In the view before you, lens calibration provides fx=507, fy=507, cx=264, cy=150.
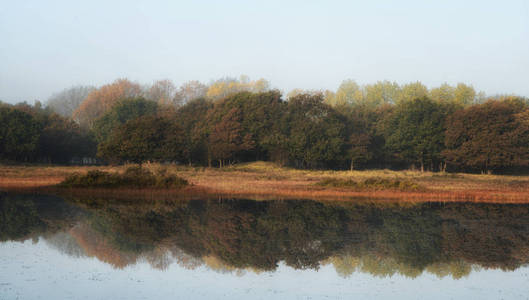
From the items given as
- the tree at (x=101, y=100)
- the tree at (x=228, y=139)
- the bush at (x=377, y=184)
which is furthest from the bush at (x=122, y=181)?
the tree at (x=101, y=100)

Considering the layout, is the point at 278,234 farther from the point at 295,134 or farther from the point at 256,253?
the point at 295,134

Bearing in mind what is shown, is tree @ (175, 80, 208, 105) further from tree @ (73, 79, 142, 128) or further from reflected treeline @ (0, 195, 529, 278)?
reflected treeline @ (0, 195, 529, 278)

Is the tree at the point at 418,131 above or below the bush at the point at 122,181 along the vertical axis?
above

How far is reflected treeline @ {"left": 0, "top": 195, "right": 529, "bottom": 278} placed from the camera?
19312mm

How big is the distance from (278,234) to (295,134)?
59818mm

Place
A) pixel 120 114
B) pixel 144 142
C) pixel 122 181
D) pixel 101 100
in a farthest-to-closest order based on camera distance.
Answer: pixel 101 100 < pixel 120 114 < pixel 144 142 < pixel 122 181

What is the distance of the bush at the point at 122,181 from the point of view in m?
42.1

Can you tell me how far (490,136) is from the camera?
248 feet

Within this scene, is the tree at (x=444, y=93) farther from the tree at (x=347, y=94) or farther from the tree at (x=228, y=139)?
the tree at (x=228, y=139)

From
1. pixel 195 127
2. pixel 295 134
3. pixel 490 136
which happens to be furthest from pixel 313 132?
pixel 490 136

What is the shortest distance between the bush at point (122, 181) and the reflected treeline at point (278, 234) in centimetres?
681

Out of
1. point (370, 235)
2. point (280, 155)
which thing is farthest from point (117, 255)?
point (280, 155)

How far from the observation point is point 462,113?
8131 centimetres

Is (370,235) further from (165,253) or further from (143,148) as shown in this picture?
(143,148)
